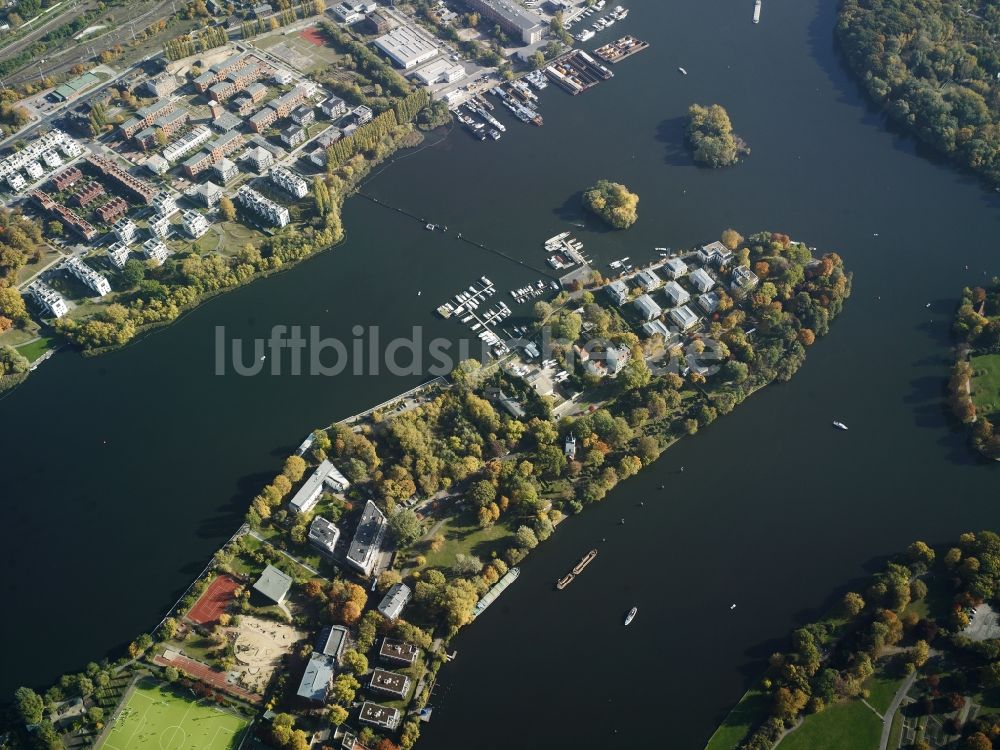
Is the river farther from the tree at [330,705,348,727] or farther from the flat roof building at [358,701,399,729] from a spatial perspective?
the tree at [330,705,348,727]

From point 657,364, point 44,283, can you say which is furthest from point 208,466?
point 657,364

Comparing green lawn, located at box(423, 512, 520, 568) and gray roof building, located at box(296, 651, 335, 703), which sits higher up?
green lawn, located at box(423, 512, 520, 568)

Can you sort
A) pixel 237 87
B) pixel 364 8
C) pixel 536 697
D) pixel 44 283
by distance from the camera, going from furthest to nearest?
pixel 364 8
pixel 237 87
pixel 44 283
pixel 536 697

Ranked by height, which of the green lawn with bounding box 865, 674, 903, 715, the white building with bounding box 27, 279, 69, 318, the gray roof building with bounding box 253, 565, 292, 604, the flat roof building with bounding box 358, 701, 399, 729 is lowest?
the green lawn with bounding box 865, 674, 903, 715

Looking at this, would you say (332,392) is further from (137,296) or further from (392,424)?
(137,296)

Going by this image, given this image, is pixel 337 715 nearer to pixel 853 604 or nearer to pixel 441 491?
pixel 441 491

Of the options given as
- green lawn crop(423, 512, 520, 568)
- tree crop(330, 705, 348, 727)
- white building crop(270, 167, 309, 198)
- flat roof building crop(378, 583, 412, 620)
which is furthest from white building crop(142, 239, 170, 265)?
tree crop(330, 705, 348, 727)

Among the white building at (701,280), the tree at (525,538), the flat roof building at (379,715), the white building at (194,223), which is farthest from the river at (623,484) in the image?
the white building at (194,223)
